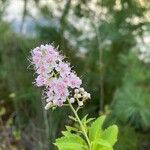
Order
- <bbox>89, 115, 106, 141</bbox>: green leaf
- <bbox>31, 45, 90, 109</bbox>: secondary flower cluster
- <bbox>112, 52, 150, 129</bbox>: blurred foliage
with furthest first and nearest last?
<bbox>112, 52, 150, 129</bbox>: blurred foliage, <bbox>89, 115, 106, 141</bbox>: green leaf, <bbox>31, 45, 90, 109</bbox>: secondary flower cluster

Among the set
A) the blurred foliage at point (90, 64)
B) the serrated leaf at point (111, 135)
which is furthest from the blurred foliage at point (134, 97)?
the serrated leaf at point (111, 135)

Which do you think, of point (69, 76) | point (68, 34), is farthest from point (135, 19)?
point (69, 76)

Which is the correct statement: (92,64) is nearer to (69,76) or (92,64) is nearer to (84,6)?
(84,6)

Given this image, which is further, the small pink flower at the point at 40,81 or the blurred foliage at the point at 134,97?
the blurred foliage at the point at 134,97

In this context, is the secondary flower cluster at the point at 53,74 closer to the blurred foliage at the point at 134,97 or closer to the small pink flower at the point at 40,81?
the small pink flower at the point at 40,81

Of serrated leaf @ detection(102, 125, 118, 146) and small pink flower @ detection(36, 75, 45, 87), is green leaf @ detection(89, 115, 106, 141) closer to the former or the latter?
serrated leaf @ detection(102, 125, 118, 146)

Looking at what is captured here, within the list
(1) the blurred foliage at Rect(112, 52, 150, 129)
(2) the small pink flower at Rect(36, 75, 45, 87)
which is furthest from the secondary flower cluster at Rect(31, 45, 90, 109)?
(1) the blurred foliage at Rect(112, 52, 150, 129)
